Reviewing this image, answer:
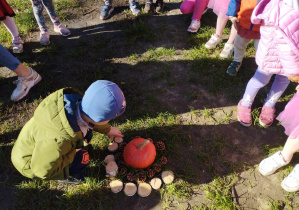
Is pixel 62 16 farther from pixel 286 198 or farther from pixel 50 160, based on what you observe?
pixel 286 198

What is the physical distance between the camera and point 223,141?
9.79 ft

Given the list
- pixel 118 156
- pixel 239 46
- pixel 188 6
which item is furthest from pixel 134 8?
pixel 118 156

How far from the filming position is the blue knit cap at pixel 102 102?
6.33ft

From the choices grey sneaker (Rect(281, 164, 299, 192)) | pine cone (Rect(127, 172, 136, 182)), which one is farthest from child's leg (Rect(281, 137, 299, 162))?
pine cone (Rect(127, 172, 136, 182))

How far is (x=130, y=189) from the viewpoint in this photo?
2.55 m

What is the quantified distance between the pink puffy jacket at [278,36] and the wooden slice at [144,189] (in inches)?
67.2

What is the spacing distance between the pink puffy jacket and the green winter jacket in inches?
72.5

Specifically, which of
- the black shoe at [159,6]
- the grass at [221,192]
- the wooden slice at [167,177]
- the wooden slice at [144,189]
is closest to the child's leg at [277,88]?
the grass at [221,192]

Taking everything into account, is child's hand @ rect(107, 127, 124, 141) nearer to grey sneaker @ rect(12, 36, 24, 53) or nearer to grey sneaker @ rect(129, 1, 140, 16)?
grey sneaker @ rect(12, 36, 24, 53)

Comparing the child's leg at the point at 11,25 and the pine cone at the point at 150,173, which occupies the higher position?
the child's leg at the point at 11,25

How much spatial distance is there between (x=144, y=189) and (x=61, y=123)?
1.16 metres

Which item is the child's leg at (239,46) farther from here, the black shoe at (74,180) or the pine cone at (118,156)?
the black shoe at (74,180)

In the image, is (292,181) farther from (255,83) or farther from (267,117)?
(255,83)

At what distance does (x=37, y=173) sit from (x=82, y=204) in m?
0.66
